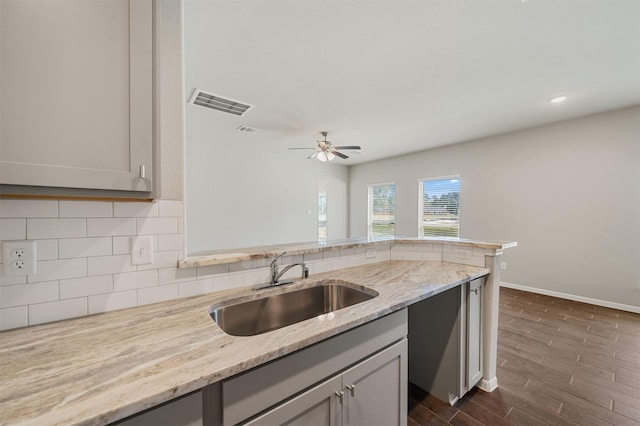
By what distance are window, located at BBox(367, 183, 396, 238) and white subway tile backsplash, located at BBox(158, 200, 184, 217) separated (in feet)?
18.4

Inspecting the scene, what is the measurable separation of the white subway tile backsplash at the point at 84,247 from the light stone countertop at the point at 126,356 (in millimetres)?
260

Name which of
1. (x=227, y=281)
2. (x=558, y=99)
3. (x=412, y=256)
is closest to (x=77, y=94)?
(x=227, y=281)

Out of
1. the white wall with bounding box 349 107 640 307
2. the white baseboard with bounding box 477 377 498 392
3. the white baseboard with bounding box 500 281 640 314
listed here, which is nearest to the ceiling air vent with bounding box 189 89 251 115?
the white baseboard with bounding box 477 377 498 392

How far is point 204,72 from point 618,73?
4.16 metres

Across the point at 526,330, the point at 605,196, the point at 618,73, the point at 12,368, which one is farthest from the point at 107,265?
the point at 605,196

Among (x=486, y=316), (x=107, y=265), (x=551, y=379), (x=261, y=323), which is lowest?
(x=551, y=379)

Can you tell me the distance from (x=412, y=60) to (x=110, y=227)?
2.61 meters

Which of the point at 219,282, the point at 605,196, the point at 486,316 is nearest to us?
the point at 219,282

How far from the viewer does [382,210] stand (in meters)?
6.85

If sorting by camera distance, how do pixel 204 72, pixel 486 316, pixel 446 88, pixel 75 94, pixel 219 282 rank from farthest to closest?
1. pixel 446 88
2. pixel 204 72
3. pixel 486 316
4. pixel 219 282
5. pixel 75 94

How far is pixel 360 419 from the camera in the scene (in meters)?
1.13

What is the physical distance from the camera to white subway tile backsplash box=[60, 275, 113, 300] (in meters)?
1.01

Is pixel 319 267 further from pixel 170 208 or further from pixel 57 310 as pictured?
pixel 57 310

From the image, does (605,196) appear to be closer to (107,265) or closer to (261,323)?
(261,323)
